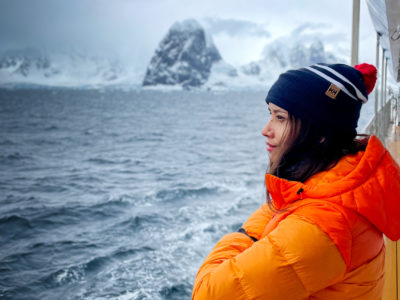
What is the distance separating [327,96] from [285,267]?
31 centimetres

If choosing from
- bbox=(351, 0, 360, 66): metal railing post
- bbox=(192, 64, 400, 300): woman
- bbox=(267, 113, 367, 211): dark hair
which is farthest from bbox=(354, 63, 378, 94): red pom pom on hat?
bbox=(351, 0, 360, 66): metal railing post

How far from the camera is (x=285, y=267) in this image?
0.53 m

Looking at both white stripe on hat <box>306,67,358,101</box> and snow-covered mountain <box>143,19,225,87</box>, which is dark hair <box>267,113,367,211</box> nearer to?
white stripe on hat <box>306,67,358,101</box>

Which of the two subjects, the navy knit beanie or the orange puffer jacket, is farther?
the navy knit beanie

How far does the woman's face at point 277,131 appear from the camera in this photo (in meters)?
0.69

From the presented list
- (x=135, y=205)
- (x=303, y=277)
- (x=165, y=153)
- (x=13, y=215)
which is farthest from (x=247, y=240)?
(x=165, y=153)

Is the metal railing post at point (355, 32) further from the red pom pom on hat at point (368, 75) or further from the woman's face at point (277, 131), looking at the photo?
the woman's face at point (277, 131)

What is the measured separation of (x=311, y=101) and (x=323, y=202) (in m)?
0.19

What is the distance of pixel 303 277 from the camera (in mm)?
533

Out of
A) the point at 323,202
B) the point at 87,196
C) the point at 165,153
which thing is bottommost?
the point at 165,153

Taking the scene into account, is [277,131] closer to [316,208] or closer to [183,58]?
[316,208]

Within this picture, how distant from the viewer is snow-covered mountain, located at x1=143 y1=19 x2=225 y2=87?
13950 centimetres

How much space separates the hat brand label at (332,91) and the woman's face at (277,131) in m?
0.08

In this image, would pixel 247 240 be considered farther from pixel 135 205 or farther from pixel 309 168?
pixel 135 205
